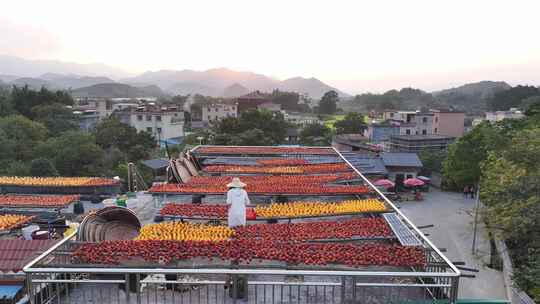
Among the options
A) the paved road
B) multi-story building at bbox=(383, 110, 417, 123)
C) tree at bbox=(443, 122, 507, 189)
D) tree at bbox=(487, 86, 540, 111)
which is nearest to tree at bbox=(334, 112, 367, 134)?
multi-story building at bbox=(383, 110, 417, 123)

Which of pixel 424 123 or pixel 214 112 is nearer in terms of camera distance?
pixel 424 123

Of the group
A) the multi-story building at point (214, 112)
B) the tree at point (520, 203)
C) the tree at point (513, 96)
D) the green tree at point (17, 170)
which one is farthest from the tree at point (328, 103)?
the tree at point (520, 203)

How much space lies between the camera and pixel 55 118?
Answer: 3675 cm

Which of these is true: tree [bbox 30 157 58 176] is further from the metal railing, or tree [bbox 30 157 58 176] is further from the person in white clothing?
the person in white clothing

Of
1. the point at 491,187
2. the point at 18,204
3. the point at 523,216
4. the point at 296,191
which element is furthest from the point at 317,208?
the point at 18,204

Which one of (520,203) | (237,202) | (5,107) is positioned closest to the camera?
(237,202)

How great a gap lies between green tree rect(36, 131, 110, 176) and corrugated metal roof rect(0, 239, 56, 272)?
18820mm

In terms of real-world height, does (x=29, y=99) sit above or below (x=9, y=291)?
above

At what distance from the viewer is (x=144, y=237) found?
682 centimetres

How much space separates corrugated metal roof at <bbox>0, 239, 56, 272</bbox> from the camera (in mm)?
7793

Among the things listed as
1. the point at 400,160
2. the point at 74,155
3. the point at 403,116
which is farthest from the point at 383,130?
the point at 74,155

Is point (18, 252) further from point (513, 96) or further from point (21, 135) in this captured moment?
point (513, 96)

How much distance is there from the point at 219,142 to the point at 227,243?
2652 cm

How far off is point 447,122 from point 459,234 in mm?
30379
